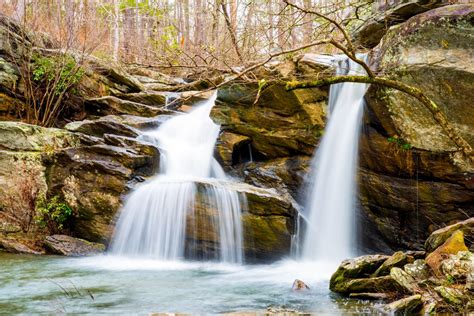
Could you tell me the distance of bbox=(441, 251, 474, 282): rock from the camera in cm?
463

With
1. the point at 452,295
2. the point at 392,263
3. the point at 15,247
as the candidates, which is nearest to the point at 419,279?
the point at 392,263

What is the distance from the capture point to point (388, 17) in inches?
380

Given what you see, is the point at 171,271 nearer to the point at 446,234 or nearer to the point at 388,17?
the point at 446,234

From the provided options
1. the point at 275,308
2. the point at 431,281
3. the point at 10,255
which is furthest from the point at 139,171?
the point at 431,281

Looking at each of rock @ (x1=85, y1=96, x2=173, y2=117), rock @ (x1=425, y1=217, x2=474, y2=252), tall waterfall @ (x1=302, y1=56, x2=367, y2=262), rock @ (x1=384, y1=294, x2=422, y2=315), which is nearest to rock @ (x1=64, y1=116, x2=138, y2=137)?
rock @ (x1=85, y1=96, x2=173, y2=117)

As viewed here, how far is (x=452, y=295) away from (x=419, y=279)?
28.4 inches

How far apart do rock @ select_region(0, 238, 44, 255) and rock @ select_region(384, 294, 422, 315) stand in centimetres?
664

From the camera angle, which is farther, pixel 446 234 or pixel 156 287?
pixel 156 287

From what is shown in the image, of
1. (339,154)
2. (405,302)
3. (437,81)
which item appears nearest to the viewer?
(405,302)

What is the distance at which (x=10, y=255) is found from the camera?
818 centimetres

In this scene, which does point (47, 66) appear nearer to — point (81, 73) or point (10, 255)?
point (81, 73)

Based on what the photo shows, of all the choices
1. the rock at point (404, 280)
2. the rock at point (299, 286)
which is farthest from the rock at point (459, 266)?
the rock at point (299, 286)

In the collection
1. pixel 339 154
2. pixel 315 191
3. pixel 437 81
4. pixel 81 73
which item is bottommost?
pixel 315 191

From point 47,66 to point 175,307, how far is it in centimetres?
821
